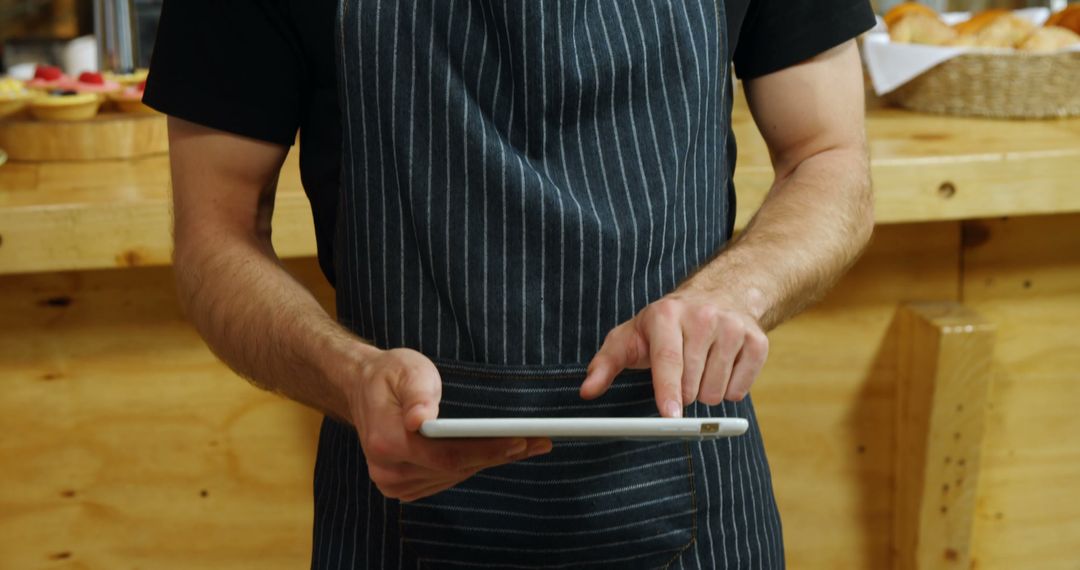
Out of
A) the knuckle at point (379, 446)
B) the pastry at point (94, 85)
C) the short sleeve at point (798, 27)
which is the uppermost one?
the short sleeve at point (798, 27)

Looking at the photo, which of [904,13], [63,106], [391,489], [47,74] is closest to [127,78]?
[47,74]

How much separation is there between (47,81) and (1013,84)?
162 centimetres

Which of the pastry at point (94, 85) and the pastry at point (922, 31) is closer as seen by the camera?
the pastry at point (94, 85)

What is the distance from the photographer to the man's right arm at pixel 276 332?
0.81 m

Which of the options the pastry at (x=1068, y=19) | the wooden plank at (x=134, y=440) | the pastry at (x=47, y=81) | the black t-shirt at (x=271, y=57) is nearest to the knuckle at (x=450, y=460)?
the black t-shirt at (x=271, y=57)

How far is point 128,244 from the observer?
5.31 ft

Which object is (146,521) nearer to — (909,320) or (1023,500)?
(909,320)

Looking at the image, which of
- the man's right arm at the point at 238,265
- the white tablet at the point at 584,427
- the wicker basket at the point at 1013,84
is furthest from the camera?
the wicker basket at the point at 1013,84

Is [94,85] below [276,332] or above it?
below

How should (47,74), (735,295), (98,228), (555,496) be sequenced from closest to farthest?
(735,295) → (555,496) → (98,228) → (47,74)

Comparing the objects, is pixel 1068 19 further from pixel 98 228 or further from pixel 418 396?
pixel 418 396

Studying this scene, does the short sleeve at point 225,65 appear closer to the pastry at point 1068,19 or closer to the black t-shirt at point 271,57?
the black t-shirt at point 271,57

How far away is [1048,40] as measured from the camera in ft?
6.74

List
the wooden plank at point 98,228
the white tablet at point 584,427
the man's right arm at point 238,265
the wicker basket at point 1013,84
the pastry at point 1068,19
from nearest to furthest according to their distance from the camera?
1. the white tablet at point 584,427
2. the man's right arm at point 238,265
3. the wooden plank at point 98,228
4. the wicker basket at point 1013,84
5. the pastry at point 1068,19
